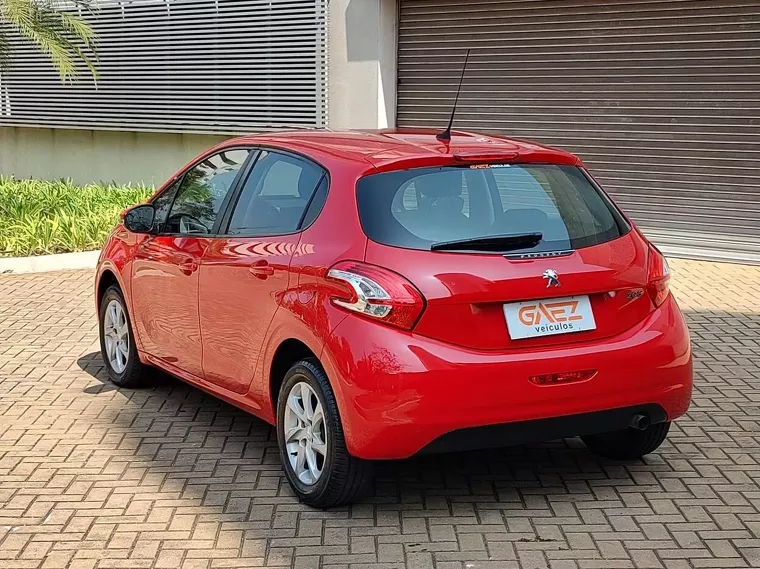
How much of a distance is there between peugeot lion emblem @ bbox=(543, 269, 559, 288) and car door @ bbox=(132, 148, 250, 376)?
6.23ft

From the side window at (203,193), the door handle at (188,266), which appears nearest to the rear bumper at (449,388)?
the door handle at (188,266)

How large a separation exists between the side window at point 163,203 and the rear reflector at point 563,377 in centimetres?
262

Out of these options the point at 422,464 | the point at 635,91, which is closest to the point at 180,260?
the point at 422,464

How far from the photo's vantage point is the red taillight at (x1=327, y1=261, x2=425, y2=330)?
4379 mm

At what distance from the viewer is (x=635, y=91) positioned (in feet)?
40.9

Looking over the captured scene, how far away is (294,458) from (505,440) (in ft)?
3.29

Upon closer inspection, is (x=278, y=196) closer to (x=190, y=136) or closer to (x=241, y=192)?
(x=241, y=192)

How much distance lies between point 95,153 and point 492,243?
15.6 meters

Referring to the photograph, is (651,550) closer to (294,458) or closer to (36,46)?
(294,458)

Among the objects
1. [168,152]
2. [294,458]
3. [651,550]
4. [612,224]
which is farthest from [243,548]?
[168,152]

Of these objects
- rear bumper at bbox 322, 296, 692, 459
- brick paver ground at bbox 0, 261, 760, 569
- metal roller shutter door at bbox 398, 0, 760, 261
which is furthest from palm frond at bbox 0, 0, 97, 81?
rear bumper at bbox 322, 296, 692, 459

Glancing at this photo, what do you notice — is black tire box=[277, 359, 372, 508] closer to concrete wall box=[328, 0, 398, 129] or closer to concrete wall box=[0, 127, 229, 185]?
concrete wall box=[328, 0, 398, 129]

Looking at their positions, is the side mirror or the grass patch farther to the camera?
the grass patch

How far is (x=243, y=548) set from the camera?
4414mm
